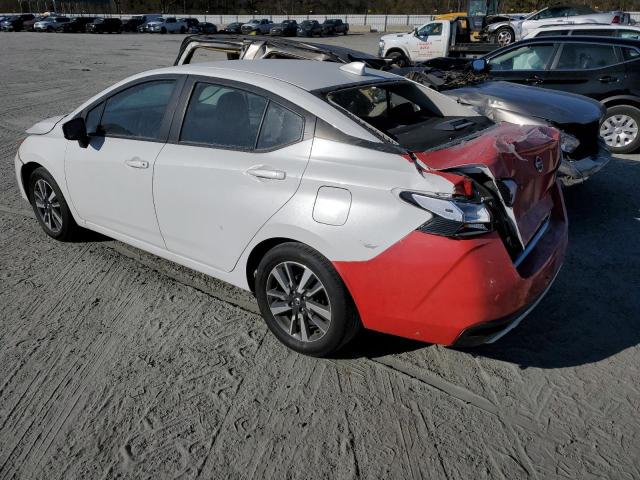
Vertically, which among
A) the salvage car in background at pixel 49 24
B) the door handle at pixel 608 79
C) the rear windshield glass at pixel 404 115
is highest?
the rear windshield glass at pixel 404 115

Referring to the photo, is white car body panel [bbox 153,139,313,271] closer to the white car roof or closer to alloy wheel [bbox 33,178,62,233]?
the white car roof

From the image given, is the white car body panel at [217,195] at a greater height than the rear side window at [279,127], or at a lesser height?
lesser

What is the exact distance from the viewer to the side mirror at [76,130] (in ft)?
13.4

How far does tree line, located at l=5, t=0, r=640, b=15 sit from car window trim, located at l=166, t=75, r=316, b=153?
75385mm

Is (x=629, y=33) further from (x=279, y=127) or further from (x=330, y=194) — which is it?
(x=330, y=194)

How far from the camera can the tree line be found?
78438 millimetres

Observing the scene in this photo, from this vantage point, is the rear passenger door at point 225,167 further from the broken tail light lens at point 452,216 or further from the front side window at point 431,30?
the front side window at point 431,30

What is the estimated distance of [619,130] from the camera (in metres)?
7.67

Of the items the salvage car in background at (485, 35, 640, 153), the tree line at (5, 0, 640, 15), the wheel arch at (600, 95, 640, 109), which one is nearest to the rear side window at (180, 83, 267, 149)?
the salvage car in background at (485, 35, 640, 153)

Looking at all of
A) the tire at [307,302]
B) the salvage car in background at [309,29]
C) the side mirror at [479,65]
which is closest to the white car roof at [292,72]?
the tire at [307,302]

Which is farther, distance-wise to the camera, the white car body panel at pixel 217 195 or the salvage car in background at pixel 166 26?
the salvage car in background at pixel 166 26

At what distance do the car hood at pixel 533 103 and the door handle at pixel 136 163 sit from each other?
363 centimetres

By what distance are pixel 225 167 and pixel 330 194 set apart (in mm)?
784

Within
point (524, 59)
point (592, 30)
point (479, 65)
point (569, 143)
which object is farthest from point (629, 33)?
point (569, 143)
